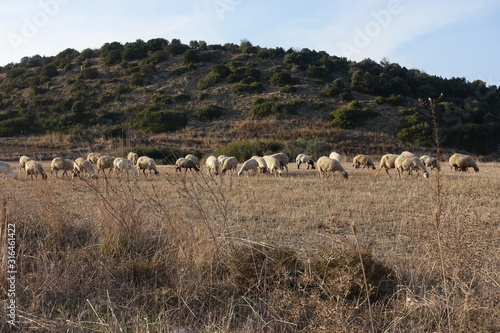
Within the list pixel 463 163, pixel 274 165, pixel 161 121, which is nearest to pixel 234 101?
pixel 161 121

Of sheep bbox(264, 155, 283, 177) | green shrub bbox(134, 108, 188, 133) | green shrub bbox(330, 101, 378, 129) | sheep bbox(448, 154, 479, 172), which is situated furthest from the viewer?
green shrub bbox(134, 108, 188, 133)

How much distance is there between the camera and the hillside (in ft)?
129

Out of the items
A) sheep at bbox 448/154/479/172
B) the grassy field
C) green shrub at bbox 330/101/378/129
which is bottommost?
sheep at bbox 448/154/479/172

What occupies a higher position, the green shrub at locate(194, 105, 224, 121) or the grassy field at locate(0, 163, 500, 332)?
the green shrub at locate(194, 105, 224, 121)

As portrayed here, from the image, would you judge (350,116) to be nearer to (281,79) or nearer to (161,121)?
(281,79)

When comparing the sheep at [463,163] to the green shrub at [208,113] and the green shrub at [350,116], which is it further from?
the green shrub at [208,113]

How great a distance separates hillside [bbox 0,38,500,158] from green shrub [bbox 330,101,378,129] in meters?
0.11

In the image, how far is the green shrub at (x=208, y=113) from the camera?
44.3 metres

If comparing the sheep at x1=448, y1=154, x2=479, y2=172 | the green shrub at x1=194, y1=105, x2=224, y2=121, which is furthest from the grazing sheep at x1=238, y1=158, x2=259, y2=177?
the green shrub at x1=194, y1=105, x2=224, y2=121

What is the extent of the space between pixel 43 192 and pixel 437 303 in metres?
5.07

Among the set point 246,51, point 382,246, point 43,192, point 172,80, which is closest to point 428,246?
point 382,246

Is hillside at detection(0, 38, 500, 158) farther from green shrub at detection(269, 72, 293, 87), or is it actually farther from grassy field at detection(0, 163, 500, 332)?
grassy field at detection(0, 163, 500, 332)

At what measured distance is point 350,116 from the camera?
41188 mm

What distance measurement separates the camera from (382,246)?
19.4ft
